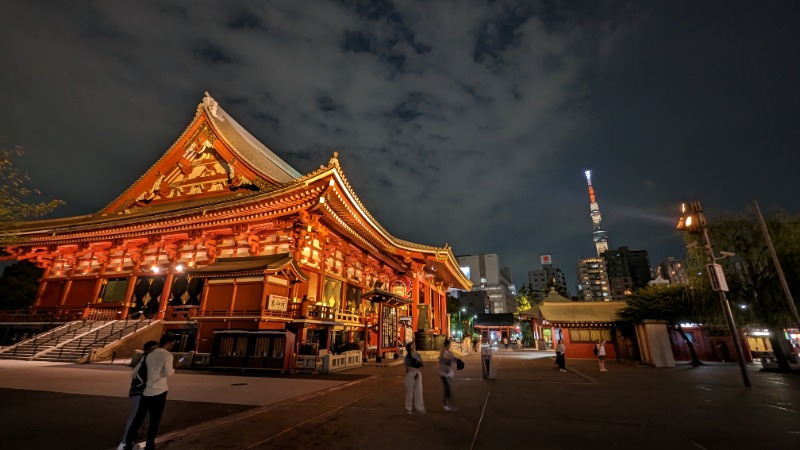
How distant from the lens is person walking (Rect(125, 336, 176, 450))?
14.1ft

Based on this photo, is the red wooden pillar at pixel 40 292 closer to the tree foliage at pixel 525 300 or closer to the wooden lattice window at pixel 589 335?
the wooden lattice window at pixel 589 335

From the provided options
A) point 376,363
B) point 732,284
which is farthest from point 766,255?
point 376,363

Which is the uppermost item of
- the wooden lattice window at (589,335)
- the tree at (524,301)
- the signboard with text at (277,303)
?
the tree at (524,301)

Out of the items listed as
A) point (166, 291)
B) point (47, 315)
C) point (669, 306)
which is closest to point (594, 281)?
point (669, 306)

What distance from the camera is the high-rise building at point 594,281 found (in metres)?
142

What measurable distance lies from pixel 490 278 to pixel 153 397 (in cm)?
14113

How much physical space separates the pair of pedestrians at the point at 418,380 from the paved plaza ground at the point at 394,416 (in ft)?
0.77

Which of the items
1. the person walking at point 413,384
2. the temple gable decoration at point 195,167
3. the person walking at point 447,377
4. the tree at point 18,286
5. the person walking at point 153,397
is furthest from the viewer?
the tree at point 18,286

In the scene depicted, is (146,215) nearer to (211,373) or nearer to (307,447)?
(211,373)

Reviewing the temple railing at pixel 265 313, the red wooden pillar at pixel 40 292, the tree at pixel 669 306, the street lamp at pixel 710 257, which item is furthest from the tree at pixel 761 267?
the red wooden pillar at pixel 40 292

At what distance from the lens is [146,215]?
19312 mm

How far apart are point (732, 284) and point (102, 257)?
3641 centimetres

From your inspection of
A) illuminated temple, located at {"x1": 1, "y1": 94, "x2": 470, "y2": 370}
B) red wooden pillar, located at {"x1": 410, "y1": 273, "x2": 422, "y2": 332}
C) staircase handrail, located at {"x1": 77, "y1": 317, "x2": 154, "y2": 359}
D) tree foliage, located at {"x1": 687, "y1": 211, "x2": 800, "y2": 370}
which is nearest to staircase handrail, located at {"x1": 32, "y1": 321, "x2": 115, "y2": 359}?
illuminated temple, located at {"x1": 1, "y1": 94, "x2": 470, "y2": 370}

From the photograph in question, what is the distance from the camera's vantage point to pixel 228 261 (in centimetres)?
1678
